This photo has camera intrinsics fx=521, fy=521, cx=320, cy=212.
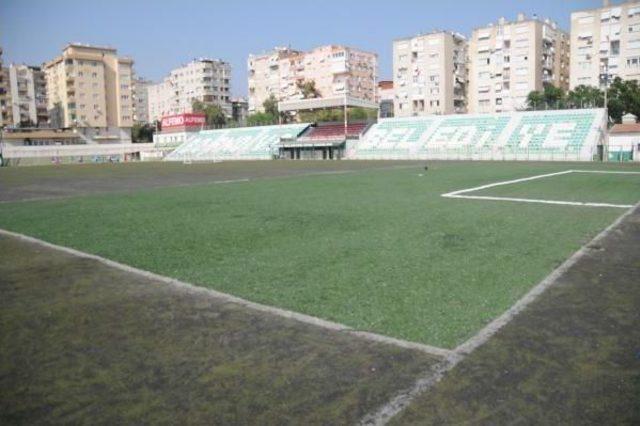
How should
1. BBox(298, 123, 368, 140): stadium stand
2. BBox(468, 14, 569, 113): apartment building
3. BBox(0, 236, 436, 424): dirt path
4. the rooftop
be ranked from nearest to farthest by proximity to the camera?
1. BBox(0, 236, 436, 424): dirt path
2. the rooftop
3. BBox(298, 123, 368, 140): stadium stand
4. BBox(468, 14, 569, 113): apartment building

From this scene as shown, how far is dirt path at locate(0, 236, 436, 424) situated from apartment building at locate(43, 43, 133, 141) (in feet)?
364

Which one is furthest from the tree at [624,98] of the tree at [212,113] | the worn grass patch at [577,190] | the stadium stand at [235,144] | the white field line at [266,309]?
the tree at [212,113]

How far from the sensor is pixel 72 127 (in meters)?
104

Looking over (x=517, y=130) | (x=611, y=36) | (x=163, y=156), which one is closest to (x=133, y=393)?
(x=517, y=130)

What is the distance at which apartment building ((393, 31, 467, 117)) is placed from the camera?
89.1 m

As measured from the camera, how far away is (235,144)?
73250 millimetres

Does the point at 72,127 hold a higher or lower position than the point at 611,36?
lower

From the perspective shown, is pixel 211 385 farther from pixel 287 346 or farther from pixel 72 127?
pixel 72 127

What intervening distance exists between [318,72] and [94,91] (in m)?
46.5

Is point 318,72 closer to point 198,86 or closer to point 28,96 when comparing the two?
point 198,86

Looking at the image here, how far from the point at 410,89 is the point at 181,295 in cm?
9213

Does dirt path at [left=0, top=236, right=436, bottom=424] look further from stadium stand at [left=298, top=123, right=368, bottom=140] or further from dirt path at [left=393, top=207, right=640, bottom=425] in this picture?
stadium stand at [left=298, top=123, right=368, bottom=140]

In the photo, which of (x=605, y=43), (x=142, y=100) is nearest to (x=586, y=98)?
(x=605, y=43)

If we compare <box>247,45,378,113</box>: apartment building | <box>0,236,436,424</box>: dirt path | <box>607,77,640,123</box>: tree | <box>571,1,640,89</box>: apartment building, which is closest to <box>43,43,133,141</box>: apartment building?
<box>247,45,378,113</box>: apartment building
